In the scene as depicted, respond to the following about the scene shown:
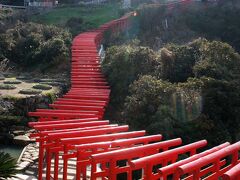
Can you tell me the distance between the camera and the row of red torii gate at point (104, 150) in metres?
6.63

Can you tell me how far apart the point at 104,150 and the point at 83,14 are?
31597 millimetres

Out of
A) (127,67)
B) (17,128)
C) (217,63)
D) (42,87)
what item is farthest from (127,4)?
(17,128)

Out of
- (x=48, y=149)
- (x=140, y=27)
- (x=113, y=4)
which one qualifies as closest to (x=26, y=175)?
(x=48, y=149)

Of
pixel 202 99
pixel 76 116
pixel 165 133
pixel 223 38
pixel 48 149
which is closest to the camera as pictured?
pixel 48 149

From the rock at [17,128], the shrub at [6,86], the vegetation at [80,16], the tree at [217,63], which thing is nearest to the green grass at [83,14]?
the vegetation at [80,16]

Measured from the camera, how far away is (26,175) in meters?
9.82

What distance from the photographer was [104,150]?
26.8ft

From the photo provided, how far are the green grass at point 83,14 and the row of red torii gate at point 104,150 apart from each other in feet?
62.7

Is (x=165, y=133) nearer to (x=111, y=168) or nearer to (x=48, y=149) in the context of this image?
(x=48, y=149)

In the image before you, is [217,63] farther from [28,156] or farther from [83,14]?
[83,14]

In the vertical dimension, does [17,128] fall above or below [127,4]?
below

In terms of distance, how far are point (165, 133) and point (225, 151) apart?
17.4ft

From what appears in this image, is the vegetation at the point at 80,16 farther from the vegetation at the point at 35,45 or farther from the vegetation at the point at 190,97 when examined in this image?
the vegetation at the point at 190,97

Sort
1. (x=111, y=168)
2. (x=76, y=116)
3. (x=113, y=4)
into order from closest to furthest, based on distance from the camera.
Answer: (x=111, y=168) → (x=76, y=116) → (x=113, y=4)
